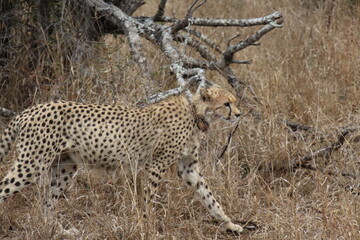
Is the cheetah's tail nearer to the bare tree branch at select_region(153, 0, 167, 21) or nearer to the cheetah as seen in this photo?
the cheetah

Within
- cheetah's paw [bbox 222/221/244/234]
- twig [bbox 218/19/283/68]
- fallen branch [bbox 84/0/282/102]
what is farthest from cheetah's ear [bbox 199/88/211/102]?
cheetah's paw [bbox 222/221/244/234]

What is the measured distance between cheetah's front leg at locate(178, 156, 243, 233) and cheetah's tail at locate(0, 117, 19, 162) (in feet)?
3.26

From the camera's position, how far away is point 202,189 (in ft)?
13.6

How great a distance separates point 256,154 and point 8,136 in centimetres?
166

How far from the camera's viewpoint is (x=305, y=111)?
535 cm

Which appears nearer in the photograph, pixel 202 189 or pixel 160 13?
pixel 202 189

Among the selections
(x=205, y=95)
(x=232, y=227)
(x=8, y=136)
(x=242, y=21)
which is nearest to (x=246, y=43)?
(x=242, y=21)

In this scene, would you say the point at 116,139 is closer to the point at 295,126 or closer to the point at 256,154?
the point at 256,154

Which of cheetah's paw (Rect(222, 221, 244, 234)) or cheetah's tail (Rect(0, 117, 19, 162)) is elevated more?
cheetah's tail (Rect(0, 117, 19, 162))

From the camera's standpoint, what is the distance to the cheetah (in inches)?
153

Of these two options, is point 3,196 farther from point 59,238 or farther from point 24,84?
point 24,84

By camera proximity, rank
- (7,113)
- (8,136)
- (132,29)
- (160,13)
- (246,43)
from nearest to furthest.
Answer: (8,136)
(246,43)
(132,29)
(7,113)
(160,13)

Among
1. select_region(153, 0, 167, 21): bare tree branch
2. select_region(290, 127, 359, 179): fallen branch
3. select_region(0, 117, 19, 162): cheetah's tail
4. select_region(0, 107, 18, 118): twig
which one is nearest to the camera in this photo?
select_region(0, 117, 19, 162): cheetah's tail

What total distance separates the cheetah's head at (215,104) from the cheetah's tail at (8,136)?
107cm
